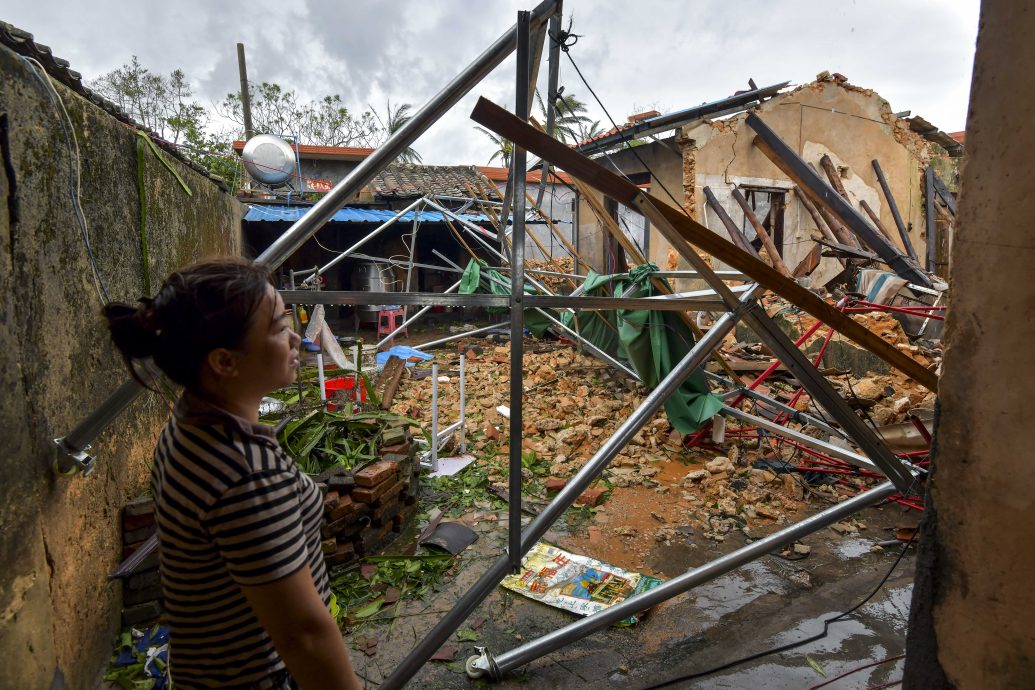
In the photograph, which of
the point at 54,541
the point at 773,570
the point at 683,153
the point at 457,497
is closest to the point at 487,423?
the point at 457,497

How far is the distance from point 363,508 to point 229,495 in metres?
2.46

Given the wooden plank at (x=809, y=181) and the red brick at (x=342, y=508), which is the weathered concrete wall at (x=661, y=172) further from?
the red brick at (x=342, y=508)

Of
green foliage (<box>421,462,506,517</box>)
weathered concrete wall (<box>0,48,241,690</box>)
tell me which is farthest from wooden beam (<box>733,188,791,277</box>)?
weathered concrete wall (<box>0,48,241,690</box>)

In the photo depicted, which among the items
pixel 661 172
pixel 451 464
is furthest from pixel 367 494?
pixel 661 172

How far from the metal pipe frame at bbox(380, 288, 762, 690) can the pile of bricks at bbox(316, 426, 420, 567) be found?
134cm

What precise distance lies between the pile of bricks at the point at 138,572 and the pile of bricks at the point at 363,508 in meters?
0.80

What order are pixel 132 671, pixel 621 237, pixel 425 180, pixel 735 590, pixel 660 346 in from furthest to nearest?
pixel 425 180 → pixel 660 346 → pixel 621 237 → pixel 735 590 → pixel 132 671

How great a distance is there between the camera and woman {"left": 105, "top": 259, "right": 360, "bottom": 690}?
2.96ft

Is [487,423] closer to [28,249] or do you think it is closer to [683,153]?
[28,249]

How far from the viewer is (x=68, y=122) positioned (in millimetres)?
2135

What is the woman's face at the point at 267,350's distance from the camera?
3.27 feet

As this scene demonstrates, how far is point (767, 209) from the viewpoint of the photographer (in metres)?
10.2

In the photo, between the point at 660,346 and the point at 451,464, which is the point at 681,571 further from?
the point at 451,464

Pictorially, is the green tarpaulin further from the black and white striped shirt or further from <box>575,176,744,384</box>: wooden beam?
the black and white striped shirt
